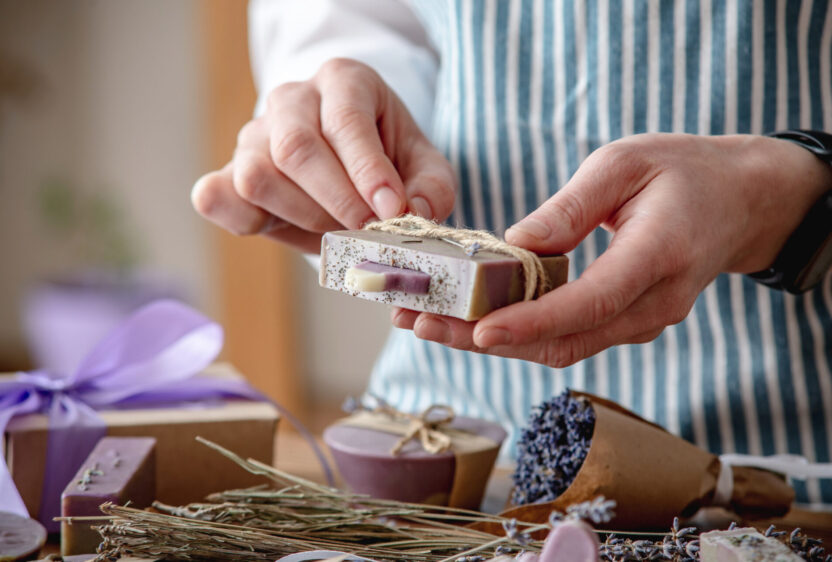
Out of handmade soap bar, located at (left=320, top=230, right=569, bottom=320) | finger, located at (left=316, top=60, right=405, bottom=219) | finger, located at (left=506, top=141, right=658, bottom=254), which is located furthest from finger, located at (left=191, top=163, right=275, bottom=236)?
finger, located at (left=506, top=141, right=658, bottom=254)

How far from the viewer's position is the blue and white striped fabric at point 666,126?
2.86ft

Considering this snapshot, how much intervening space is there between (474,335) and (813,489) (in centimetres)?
56

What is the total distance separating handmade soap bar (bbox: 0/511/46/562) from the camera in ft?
1.87

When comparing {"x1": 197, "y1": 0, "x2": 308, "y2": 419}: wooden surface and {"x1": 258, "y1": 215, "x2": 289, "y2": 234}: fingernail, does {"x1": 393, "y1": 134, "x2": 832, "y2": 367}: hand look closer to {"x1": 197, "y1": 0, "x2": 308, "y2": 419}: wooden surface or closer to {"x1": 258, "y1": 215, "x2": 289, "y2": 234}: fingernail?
{"x1": 258, "y1": 215, "x2": 289, "y2": 234}: fingernail

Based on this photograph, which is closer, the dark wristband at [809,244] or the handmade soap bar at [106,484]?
the handmade soap bar at [106,484]

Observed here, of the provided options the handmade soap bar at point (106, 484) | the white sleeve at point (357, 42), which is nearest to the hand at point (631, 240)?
the handmade soap bar at point (106, 484)

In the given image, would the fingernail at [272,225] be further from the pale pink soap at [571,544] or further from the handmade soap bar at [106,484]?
the pale pink soap at [571,544]

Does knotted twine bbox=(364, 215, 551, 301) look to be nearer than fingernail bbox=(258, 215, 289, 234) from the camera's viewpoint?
Yes

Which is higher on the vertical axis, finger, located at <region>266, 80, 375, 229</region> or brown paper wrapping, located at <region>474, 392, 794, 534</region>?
finger, located at <region>266, 80, 375, 229</region>

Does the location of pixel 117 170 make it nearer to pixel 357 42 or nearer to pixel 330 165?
pixel 357 42

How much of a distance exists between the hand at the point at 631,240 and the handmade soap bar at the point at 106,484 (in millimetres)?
241

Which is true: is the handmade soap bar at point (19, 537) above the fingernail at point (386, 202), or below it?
below

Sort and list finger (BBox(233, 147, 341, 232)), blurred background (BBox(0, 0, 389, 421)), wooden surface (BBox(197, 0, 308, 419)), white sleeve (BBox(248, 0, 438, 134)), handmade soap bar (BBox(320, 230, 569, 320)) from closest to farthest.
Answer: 1. handmade soap bar (BBox(320, 230, 569, 320))
2. finger (BBox(233, 147, 341, 232))
3. white sleeve (BBox(248, 0, 438, 134))
4. wooden surface (BBox(197, 0, 308, 419))
5. blurred background (BBox(0, 0, 389, 421))

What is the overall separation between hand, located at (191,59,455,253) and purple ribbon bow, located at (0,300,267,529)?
128mm
